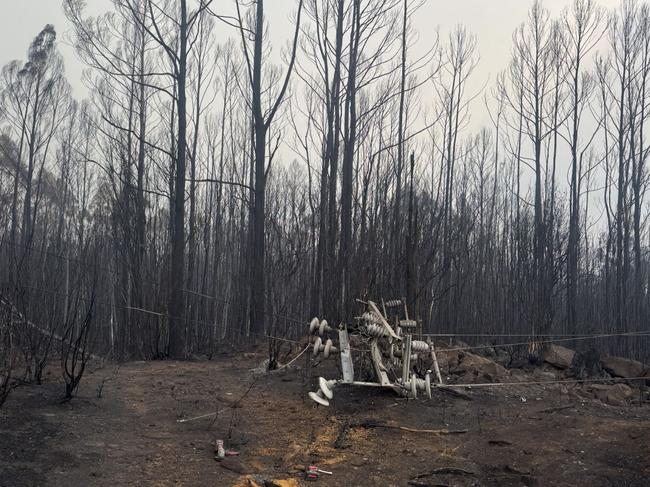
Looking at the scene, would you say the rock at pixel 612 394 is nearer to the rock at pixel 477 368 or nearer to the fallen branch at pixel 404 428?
the rock at pixel 477 368

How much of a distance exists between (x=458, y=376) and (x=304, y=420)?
102 inches

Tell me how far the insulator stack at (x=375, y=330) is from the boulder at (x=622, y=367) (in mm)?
6239

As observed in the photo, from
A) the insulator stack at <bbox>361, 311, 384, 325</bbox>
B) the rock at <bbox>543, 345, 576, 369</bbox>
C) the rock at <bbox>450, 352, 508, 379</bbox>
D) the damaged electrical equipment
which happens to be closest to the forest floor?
the damaged electrical equipment

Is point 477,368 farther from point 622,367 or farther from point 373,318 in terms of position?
point 622,367

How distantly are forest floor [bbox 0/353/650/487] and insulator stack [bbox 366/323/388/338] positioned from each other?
0.86m

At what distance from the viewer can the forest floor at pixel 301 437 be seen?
4.38m

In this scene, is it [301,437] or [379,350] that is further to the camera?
[379,350]

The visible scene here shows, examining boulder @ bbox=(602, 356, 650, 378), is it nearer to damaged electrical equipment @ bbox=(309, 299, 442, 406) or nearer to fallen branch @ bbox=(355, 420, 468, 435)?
damaged electrical equipment @ bbox=(309, 299, 442, 406)

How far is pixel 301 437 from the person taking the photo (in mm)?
5438

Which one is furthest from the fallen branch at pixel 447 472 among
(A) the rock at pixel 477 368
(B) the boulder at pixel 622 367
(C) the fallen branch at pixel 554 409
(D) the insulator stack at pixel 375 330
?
(B) the boulder at pixel 622 367

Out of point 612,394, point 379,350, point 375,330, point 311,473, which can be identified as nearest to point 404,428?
point 379,350

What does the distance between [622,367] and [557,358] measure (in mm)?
1037

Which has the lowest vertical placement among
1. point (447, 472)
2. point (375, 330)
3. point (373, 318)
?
point (447, 472)

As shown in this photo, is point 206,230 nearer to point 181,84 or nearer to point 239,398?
point 181,84
